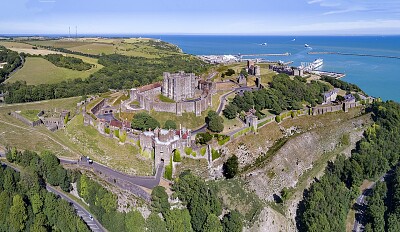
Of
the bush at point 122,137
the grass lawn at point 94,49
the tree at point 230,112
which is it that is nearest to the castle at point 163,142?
the bush at point 122,137

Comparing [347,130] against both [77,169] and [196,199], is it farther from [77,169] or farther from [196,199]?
[77,169]

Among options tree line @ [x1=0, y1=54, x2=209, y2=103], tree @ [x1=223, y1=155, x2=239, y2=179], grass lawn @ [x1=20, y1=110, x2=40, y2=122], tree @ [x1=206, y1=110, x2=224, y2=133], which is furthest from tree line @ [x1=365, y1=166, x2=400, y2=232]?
tree line @ [x1=0, y1=54, x2=209, y2=103]

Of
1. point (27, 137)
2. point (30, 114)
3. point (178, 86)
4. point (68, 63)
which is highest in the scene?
point (68, 63)

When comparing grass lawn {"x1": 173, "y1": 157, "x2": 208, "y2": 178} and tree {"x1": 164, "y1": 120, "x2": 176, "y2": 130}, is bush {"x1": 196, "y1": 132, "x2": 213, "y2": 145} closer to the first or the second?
grass lawn {"x1": 173, "y1": 157, "x2": 208, "y2": 178}

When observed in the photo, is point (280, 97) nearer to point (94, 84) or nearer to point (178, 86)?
point (178, 86)

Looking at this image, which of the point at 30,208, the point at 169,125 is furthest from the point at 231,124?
the point at 30,208

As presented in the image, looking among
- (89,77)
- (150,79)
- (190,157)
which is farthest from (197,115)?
(89,77)

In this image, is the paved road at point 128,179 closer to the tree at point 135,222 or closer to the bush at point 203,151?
the tree at point 135,222
